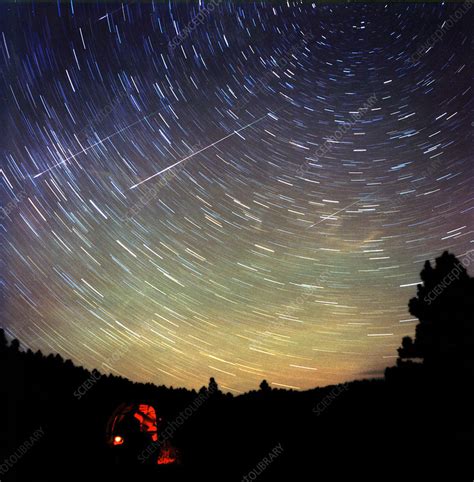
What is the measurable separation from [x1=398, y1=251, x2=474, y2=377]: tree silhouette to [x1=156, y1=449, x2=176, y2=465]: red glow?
664 centimetres

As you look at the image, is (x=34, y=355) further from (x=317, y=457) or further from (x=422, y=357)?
(x=422, y=357)

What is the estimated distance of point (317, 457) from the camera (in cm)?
945

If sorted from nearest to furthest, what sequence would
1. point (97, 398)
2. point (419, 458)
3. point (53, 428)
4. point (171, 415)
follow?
point (419, 458) → point (53, 428) → point (97, 398) → point (171, 415)

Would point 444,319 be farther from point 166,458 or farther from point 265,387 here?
point 265,387

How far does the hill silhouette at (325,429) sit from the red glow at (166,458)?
0.15 feet

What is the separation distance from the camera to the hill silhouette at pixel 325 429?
8398 mm

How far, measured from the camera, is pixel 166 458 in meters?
10.9

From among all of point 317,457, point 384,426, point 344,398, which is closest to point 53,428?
point 317,457

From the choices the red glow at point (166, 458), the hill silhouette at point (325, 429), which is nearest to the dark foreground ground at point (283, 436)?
the hill silhouette at point (325, 429)

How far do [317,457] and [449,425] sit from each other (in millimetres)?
2997

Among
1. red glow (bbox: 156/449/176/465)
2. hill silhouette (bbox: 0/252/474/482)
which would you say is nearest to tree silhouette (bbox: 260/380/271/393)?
hill silhouette (bbox: 0/252/474/482)

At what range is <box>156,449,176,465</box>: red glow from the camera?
10.6 m

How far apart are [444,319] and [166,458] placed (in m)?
8.12

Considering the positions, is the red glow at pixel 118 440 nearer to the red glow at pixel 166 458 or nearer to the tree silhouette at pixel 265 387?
the red glow at pixel 166 458
